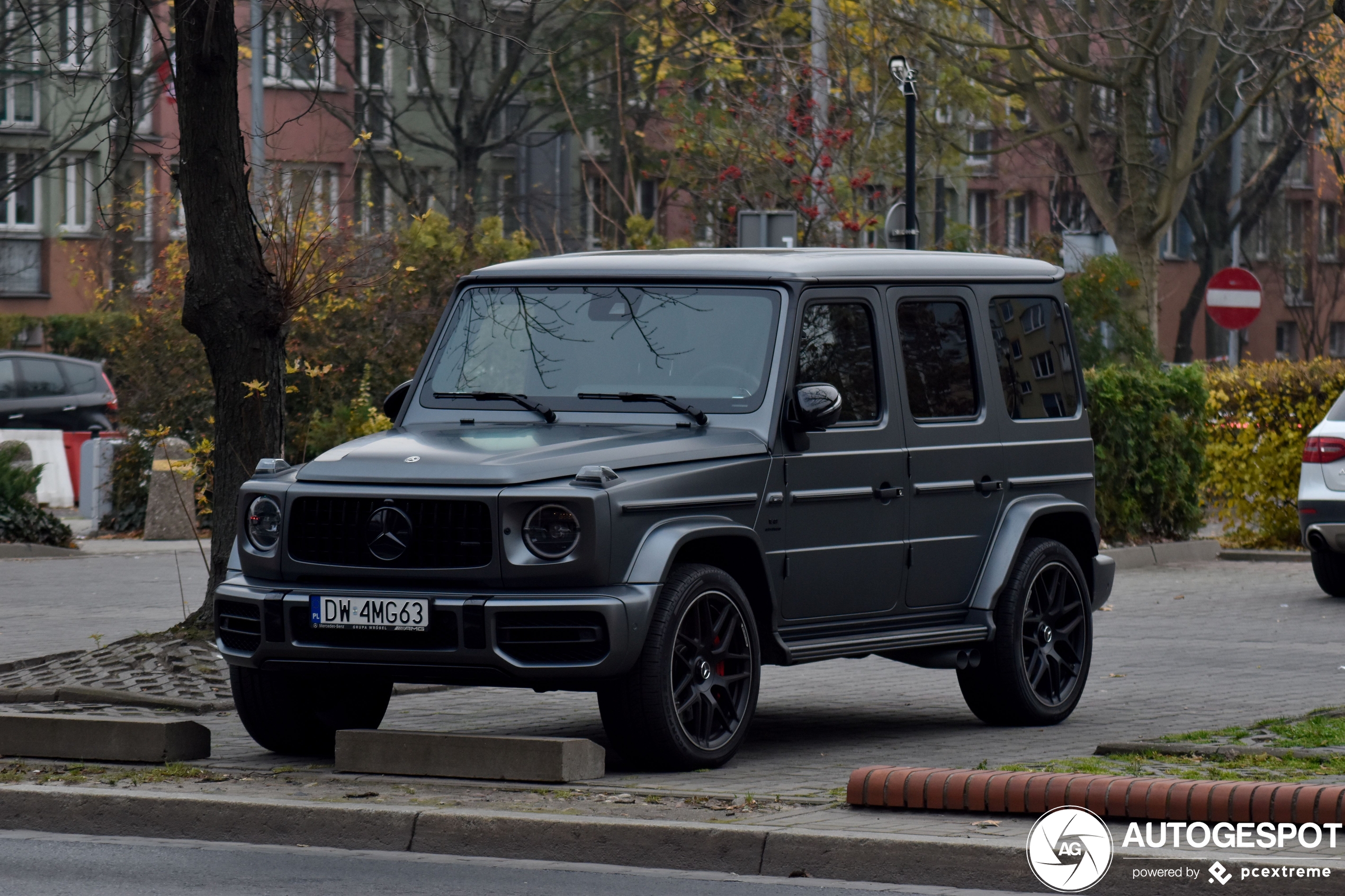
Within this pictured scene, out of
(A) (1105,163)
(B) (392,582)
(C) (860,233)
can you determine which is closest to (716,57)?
(C) (860,233)

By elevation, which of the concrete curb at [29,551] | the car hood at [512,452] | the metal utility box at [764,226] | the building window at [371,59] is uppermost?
the building window at [371,59]

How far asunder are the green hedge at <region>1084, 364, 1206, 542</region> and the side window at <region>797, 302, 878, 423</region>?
445 inches

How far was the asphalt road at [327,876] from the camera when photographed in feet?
22.1

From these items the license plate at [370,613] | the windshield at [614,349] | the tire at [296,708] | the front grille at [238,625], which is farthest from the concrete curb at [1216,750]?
the front grille at [238,625]

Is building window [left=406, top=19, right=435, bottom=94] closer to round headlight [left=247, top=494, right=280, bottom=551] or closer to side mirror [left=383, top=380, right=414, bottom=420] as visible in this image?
side mirror [left=383, top=380, right=414, bottom=420]

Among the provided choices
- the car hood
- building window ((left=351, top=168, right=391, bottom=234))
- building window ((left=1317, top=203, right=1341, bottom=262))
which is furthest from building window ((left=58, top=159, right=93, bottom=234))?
the car hood

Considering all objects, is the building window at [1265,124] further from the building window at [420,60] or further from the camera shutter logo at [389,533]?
the camera shutter logo at [389,533]

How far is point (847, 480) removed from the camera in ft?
31.1

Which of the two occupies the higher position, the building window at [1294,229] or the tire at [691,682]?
the building window at [1294,229]

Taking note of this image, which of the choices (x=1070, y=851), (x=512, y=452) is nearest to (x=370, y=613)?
(x=512, y=452)

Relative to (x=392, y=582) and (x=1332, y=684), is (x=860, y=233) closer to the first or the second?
(x=1332, y=684)

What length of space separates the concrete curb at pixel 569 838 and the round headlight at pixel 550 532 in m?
1.08

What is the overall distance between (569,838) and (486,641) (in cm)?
114

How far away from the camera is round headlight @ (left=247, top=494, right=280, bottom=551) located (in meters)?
8.73
